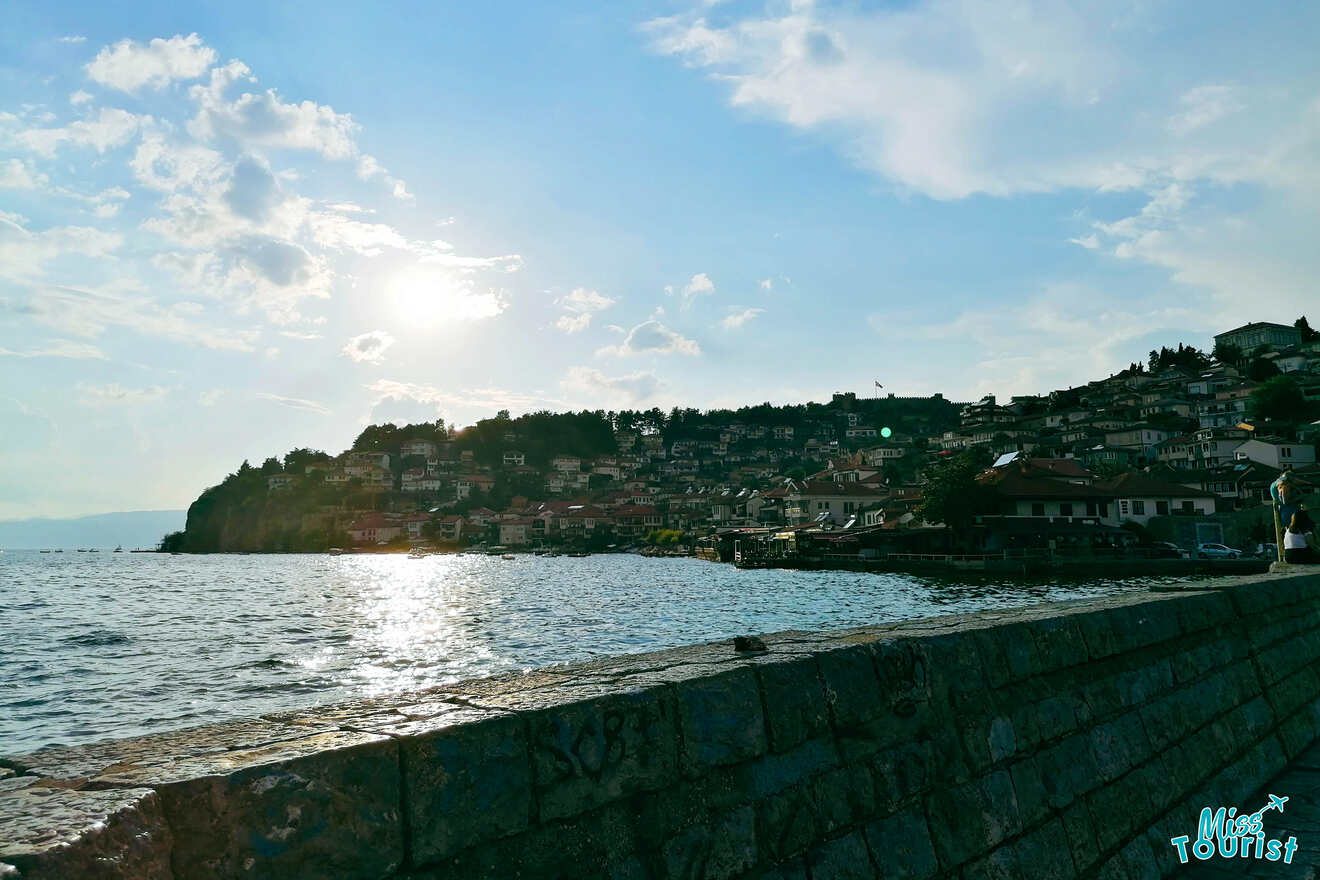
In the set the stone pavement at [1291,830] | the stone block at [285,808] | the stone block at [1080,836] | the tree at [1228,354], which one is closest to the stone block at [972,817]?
the stone block at [1080,836]

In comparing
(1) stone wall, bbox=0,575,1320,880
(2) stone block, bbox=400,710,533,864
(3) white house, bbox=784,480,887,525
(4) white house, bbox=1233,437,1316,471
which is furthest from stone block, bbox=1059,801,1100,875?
(3) white house, bbox=784,480,887,525

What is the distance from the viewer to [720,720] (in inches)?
137

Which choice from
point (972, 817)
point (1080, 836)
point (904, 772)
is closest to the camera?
point (904, 772)

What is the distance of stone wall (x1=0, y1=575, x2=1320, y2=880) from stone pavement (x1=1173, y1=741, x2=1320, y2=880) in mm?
251

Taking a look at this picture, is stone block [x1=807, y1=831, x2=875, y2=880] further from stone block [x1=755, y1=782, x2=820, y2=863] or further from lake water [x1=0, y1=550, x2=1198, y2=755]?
lake water [x1=0, y1=550, x2=1198, y2=755]

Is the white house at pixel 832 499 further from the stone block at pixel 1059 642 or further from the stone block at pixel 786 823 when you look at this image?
the stone block at pixel 786 823

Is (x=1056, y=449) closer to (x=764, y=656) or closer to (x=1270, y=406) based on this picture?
(x=1270, y=406)

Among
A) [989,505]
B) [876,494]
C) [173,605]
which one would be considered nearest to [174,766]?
[173,605]

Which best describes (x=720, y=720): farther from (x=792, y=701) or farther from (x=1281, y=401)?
(x=1281, y=401)

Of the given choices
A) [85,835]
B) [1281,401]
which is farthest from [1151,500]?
[85,835]

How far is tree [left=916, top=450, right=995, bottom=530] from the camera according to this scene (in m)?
75.1

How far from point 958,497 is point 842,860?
76.2 meters

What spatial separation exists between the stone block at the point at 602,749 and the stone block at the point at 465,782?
77 mm

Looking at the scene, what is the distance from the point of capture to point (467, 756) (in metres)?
2.67
